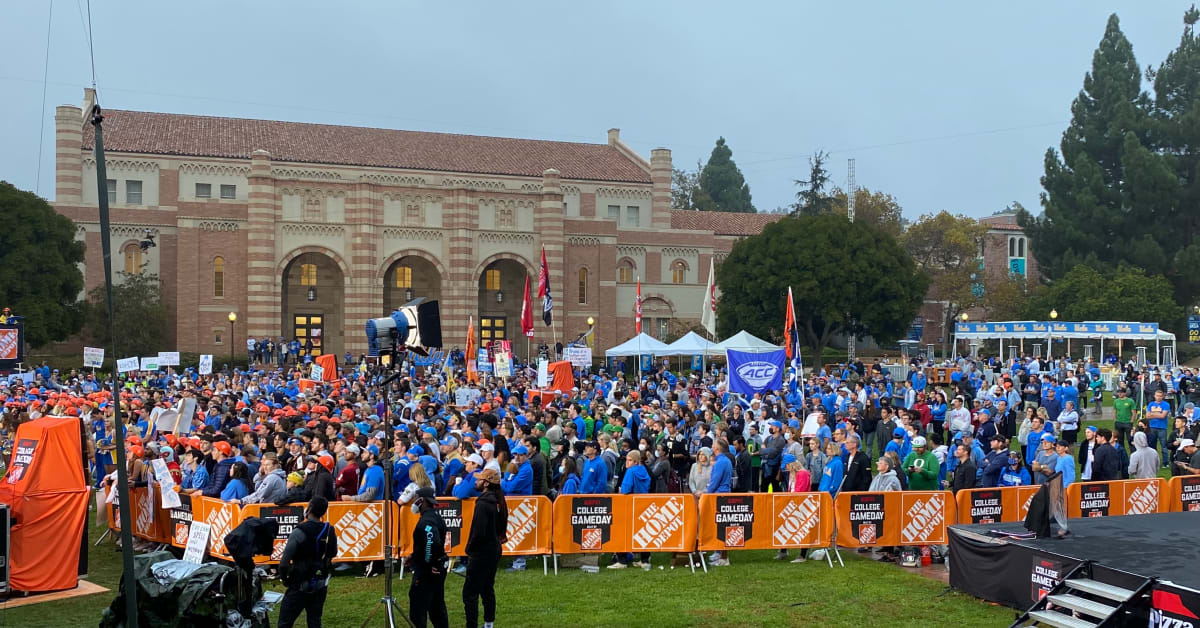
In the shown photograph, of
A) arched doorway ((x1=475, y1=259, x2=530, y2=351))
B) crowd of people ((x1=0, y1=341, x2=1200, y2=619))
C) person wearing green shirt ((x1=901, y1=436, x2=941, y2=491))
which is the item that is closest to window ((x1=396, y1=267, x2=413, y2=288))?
arched doorway ((x1=475, y1=259, x2=530, y2=351))

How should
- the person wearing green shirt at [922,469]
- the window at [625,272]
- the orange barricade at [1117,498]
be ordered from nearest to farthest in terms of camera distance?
1. the person wearing green shirt at [922,469]
2. the orange barricade at [1117,498]
3. the window at [625,272]

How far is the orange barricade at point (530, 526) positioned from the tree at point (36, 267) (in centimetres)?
3625

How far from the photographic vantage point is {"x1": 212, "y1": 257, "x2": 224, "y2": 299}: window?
49000 mm

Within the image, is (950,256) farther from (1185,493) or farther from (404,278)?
(1185,493)

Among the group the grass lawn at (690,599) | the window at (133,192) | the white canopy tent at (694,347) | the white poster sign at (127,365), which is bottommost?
the grass lawn at (690,599)

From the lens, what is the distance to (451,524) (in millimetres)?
11781

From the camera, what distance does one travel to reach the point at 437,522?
8.84 m

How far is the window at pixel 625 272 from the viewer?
58.2 metres

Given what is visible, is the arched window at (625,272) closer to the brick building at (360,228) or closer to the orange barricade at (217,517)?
the brick building at (360,228)

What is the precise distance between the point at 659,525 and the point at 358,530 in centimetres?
346

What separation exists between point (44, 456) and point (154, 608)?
326 centimetres

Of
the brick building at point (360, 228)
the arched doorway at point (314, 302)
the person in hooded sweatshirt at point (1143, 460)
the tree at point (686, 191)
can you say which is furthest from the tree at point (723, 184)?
the person in hooded sweatshirt at point (1143, 460)

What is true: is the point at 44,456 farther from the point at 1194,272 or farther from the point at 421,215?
the point at 1194,272

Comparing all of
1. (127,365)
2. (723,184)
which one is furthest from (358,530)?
(723,184)
